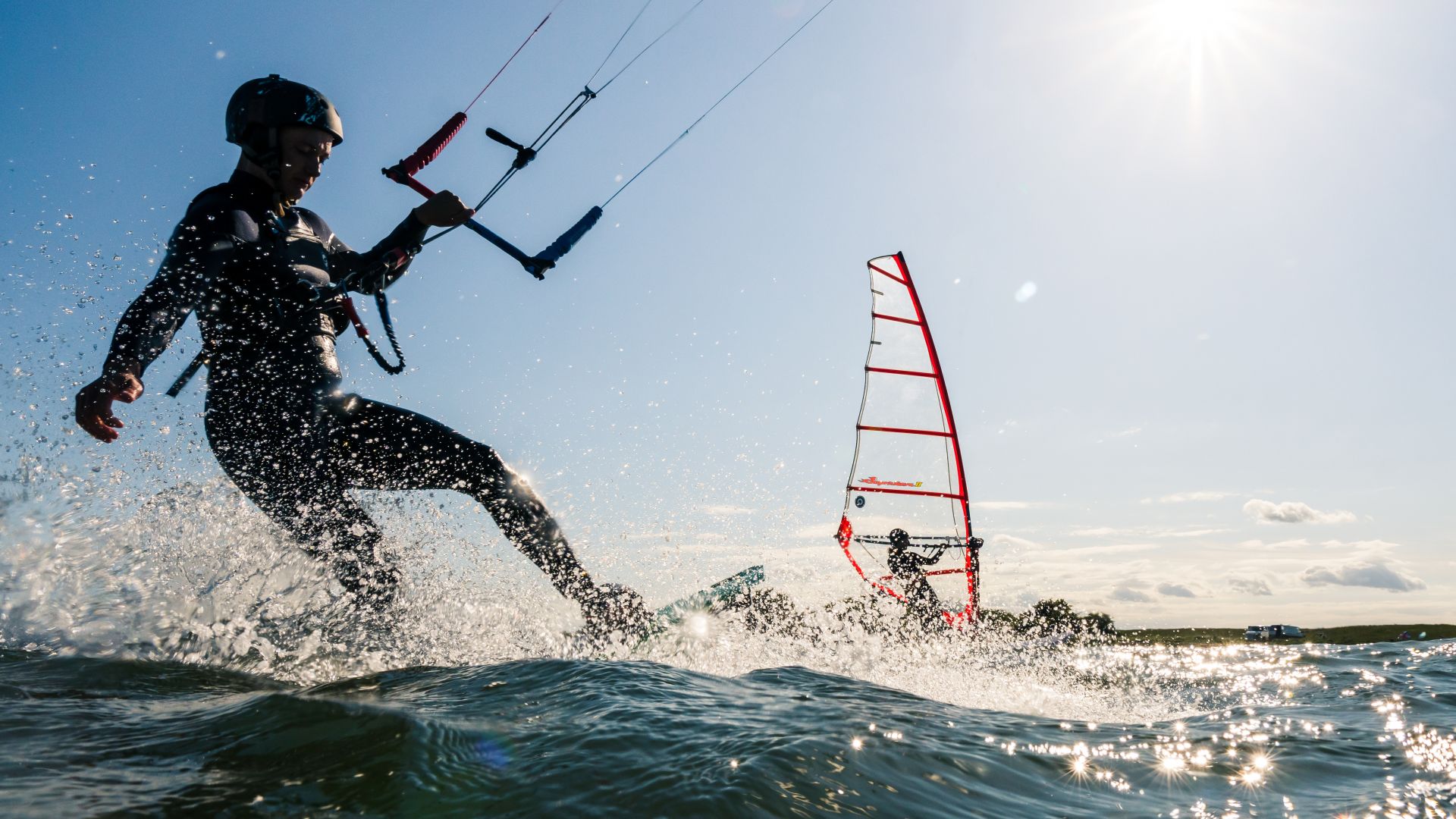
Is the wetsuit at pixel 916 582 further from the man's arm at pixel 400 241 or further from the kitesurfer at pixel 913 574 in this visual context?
the man's arm at pixel 400 241

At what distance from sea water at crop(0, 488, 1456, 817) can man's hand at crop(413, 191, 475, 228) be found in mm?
1544

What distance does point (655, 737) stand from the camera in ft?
5.48

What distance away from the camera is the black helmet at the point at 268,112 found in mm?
3166

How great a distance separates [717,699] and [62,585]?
2.96 metres

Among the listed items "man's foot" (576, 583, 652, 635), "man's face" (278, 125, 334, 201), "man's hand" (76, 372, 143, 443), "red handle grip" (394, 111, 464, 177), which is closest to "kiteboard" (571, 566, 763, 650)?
"man's foot" (576, 583, 652, 635)

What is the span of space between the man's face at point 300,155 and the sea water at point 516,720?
1529 mm

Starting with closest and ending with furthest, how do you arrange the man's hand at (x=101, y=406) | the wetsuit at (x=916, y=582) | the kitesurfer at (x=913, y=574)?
the man's hand at (x=101, y=406), the wetsuit at (x=916, y=582), the kitesurfer at (x=913, y=574)

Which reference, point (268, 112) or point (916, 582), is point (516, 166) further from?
point (916, 582)

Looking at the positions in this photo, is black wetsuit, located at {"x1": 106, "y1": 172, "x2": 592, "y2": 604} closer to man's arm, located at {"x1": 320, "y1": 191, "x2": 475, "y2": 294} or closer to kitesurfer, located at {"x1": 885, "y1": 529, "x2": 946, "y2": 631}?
man's arm, located at {"x1": 320, "y1": 191, "x2": 475, "y2": 294}

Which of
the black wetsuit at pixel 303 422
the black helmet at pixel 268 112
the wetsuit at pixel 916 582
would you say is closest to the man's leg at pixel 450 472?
the black wetsuit at pixel 303 422

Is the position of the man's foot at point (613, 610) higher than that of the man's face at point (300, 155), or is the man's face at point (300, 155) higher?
the man's face at point (300, 155)

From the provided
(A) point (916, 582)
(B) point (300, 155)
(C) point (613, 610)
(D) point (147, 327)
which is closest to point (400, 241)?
(B) point (300, 155)

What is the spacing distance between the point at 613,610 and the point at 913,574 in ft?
36.0

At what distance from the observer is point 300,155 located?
3244mm
